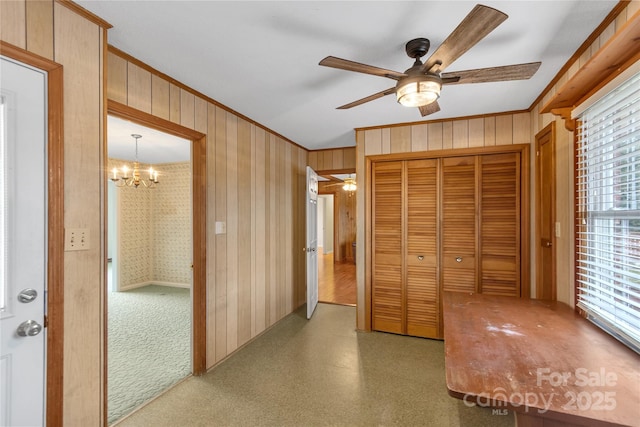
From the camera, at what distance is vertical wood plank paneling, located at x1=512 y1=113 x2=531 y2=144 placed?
2.79 metres

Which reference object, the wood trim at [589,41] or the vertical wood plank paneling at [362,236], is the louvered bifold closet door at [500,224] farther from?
the vertical wood plank paneling at [362,236]


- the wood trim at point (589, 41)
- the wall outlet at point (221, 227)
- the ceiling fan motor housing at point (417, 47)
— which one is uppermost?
the wood trim at point (589, 41)

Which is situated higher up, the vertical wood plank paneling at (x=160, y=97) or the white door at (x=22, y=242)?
the vertical wood plank paneling at (x=160, y=97)

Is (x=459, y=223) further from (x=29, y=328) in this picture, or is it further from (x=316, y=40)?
(x=29, y=328)

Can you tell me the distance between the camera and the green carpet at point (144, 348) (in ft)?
7.20

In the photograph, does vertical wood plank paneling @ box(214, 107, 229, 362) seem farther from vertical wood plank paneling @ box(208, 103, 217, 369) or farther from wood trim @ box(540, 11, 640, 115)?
wood trim @ box(540, 11, 640, 115)

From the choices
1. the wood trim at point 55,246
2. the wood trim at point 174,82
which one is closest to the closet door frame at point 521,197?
the wood trim at point 174,82

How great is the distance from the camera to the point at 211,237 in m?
2.54

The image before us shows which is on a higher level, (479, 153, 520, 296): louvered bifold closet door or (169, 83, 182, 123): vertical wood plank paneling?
(169, 83, 182, 123): vertical wood plank paneling

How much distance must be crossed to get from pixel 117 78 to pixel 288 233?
8.68 feet

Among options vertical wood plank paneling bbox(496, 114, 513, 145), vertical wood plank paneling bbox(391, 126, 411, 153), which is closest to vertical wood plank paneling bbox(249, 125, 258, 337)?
vertical wood plank paneling bbox(391, 126, 411, 153)

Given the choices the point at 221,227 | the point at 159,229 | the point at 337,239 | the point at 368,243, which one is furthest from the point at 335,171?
the point at 337,239

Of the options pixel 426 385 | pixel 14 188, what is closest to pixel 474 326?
pixel 426 385

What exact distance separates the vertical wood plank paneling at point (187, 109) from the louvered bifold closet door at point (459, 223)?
2.55m
